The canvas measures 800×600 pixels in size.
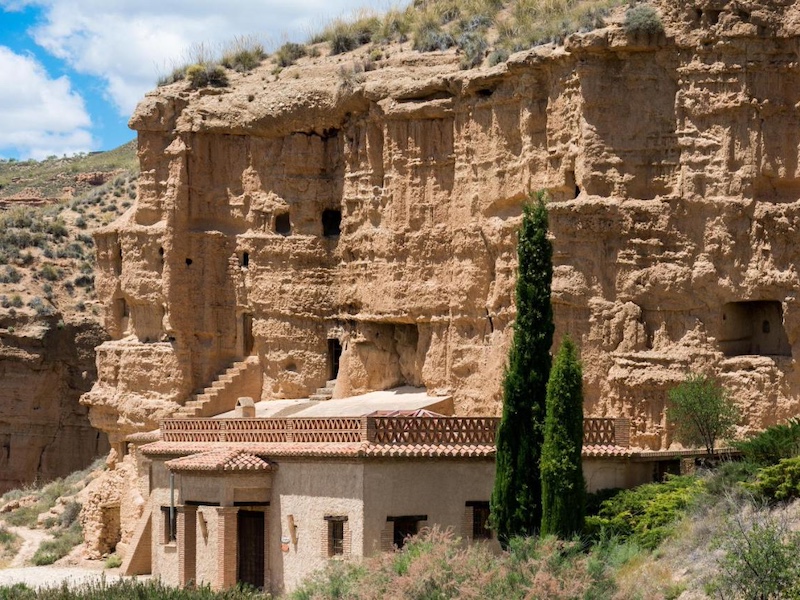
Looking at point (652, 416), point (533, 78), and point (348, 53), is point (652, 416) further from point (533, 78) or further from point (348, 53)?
point (348, 53)

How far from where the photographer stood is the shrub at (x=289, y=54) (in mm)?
44938

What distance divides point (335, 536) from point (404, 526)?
1.34m

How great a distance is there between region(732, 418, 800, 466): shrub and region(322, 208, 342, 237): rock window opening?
16.5m

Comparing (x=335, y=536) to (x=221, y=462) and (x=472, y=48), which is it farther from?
(x=472, y=48)

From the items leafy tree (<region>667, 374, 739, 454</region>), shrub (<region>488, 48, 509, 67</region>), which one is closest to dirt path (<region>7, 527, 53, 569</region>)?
shrub (<region>488, 48, 509, 67</region>)

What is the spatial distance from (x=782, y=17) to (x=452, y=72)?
8.40 m

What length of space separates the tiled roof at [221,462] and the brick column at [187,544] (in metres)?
0.96

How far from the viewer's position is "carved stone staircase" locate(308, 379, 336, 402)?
139ft

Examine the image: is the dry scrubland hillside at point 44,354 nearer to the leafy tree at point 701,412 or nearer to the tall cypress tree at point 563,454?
the leafy tree at point 701,412

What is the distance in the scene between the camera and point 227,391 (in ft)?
141

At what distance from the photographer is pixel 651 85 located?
35344 millimetres

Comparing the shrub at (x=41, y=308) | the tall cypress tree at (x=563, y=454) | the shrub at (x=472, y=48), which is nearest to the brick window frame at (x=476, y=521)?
the tall cypress tree at (x=563, y=454)

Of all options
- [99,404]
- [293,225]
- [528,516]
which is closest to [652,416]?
[528,516]

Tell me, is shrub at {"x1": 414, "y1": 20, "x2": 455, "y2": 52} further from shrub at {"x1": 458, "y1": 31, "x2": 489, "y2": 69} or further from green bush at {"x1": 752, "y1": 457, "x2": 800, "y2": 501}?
green bush at {"x1": 752, "y1": 457, "x2": 800, "y2": 501}
